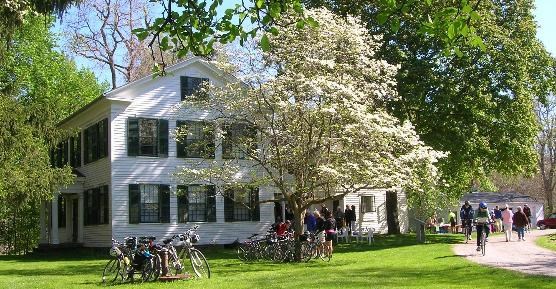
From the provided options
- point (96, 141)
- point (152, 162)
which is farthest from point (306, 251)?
point (96, 141)

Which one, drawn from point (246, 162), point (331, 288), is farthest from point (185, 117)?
point (331, 288)

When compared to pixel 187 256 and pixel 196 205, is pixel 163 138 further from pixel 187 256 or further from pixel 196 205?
pixel 187 256

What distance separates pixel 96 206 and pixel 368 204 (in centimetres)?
1656

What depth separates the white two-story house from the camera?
27703 millimetres

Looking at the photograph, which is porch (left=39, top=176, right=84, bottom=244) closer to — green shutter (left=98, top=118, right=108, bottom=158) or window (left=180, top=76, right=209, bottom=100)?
green shutter (left=98, top=118, right=108, bottom=158)

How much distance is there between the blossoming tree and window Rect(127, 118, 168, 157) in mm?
7083

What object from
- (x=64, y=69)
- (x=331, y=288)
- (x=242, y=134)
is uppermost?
(x=64, y=69)

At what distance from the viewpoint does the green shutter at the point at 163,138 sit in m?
28.5

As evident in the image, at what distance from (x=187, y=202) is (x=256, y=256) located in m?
7.74

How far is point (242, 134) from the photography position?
23.2 metres

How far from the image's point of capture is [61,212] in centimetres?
3338

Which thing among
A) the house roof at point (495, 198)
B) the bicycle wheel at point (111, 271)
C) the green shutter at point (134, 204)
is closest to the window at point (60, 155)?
the green shutter at point (134, 204)

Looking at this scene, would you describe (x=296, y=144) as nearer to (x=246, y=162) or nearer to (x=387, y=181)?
(x=387, y=181)

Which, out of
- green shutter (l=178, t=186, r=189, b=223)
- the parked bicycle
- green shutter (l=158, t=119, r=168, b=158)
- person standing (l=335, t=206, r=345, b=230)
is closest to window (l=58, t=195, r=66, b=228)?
green shutter (l=158, t=119, r=168, b=158)
